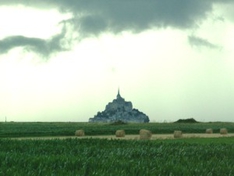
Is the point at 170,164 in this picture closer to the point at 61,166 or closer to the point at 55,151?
the point at 61,166

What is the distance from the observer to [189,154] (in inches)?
1125

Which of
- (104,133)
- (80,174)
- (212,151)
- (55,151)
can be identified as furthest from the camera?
(104,133)

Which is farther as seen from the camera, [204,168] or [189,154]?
[189,154]

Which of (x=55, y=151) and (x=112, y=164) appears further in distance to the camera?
(x=55, y=151)

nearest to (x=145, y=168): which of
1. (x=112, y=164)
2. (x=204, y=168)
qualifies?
(x=112, y=164)

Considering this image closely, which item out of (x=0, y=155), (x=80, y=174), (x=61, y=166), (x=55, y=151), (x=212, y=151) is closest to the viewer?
(x=80, y=174)

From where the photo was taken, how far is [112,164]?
68.3ft

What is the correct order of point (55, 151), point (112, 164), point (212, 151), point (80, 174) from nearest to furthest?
point (80, 174) → point (112, 164) → point (55, 151) → point (212, 151)

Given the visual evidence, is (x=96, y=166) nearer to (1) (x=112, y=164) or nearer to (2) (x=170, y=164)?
(1) (x=112, y=164)

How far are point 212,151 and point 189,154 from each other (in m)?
2.92

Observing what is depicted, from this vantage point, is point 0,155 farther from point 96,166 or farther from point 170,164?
point 170,164

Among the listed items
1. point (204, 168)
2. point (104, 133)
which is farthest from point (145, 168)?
point (104, 133)

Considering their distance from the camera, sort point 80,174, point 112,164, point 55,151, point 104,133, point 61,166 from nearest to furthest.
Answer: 1. point 80,174
2. point 61,166
3. point 112,164
4. point 55,151
5. point 104,133

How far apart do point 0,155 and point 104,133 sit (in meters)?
55.8
